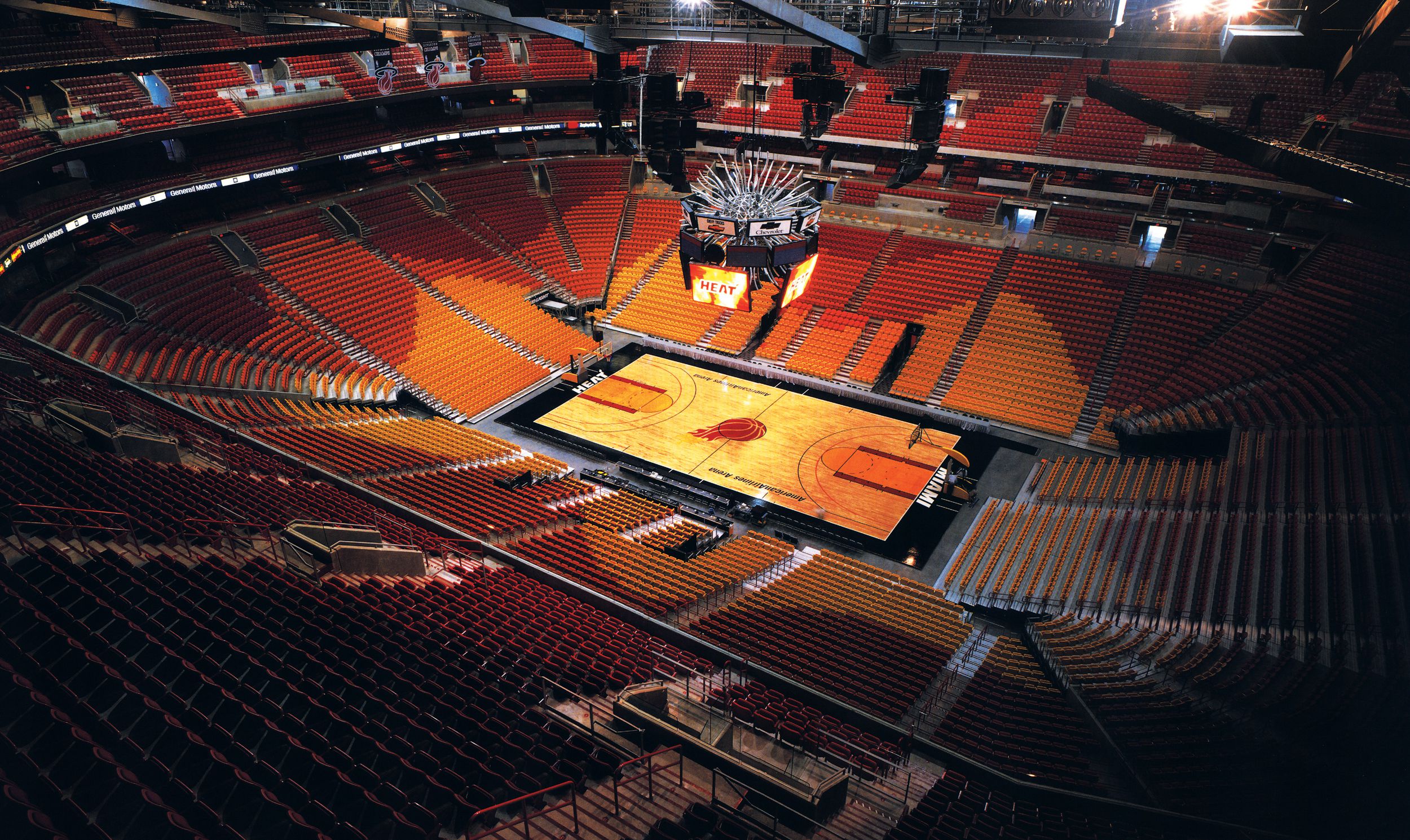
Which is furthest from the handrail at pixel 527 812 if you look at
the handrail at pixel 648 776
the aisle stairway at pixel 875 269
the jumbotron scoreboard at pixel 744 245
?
the aisle stairway at pixel 875 269

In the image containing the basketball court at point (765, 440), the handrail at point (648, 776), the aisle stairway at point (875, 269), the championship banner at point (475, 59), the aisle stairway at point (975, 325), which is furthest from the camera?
the championship banner at point (475, 59)

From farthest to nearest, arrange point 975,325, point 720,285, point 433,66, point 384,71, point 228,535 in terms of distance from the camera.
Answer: point 433,66
point 384,71
point 975,325
point 720,285
point 228,535

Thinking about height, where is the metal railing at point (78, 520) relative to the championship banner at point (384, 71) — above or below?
below

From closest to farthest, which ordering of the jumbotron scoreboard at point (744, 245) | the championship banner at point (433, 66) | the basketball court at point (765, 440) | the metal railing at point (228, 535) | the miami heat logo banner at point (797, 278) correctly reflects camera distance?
the metal railing at point (228, 535) < the jumbotron scoreboard at point (744, 245) < the miami heat logo banner at point (797, 278) < the basketball court at point (765, 440) < the championship banner at point (433, 66)

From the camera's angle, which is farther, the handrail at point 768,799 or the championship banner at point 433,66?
the championship banner at point 433,66

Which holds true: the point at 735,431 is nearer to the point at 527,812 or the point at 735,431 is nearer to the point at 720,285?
the point at 720,285

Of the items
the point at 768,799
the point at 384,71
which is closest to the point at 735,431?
the point at 768,799

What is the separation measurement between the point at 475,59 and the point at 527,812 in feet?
102

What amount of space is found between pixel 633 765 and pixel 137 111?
26.3 meters

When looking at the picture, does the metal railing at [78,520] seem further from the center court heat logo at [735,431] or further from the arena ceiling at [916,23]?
the center court heat logo at [735,431]

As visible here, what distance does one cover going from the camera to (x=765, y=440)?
23703 mm

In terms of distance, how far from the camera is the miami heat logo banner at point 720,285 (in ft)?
62.2

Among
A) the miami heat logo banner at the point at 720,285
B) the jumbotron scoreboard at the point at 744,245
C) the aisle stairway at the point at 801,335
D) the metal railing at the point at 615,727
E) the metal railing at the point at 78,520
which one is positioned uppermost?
the jumbotron scoreboard at the point at 744,245

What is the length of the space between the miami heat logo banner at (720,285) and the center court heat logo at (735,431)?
512cm
